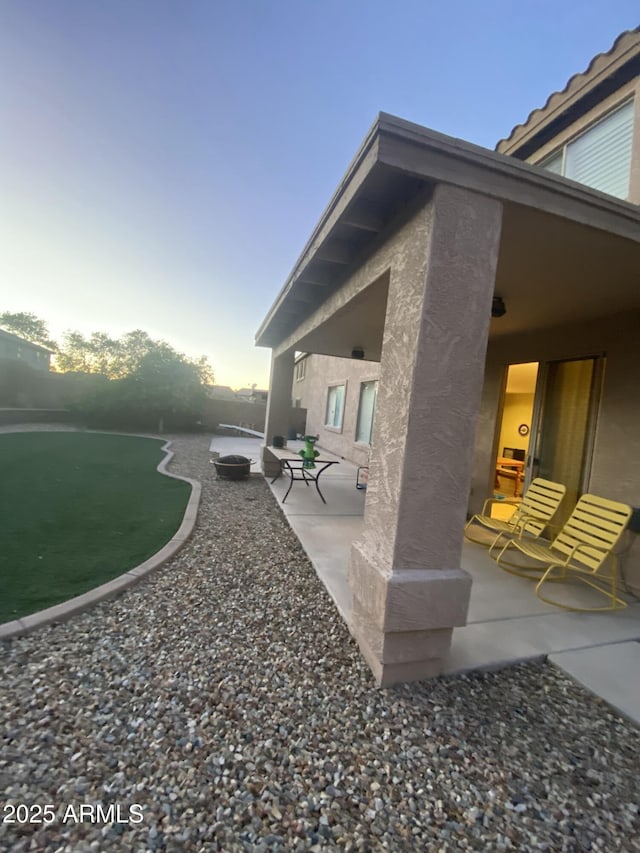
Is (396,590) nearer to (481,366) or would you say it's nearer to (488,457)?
(481,366)

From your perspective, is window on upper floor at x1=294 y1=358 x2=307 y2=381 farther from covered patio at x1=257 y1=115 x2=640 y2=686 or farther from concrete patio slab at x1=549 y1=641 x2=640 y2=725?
concrete patio slab at x1=549 y1=641 x2=640 y2=725

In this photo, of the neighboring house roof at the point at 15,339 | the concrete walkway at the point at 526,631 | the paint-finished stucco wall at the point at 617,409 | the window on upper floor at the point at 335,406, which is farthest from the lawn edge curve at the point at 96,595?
the neighboring house roof at the point at 15,339

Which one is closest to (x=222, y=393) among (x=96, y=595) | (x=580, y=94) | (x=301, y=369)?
(x=301, y=369)

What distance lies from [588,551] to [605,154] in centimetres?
472

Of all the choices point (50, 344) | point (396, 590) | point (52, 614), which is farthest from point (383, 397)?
point (50, 344)

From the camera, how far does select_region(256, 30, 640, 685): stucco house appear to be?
2037 millimetres

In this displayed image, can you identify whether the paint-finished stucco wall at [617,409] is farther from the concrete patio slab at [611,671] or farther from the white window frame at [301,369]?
the white window frame at [301,369]

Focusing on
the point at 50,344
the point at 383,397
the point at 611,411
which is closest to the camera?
the point at 383,397

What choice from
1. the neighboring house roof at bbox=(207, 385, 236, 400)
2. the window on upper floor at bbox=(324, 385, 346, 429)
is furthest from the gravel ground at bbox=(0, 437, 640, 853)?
the neighboring house roof at bbox=(207, 385, 236, 400)

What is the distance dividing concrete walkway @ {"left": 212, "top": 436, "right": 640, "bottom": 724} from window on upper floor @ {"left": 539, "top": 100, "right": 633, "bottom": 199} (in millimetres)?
4526

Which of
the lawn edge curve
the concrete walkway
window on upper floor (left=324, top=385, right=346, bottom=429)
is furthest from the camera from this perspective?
window on upper floor (left=324, top=385, right=346, bottom=429)

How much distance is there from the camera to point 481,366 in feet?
6.95

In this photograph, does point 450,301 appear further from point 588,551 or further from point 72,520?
point 72,520

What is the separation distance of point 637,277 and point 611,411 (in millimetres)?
1490
